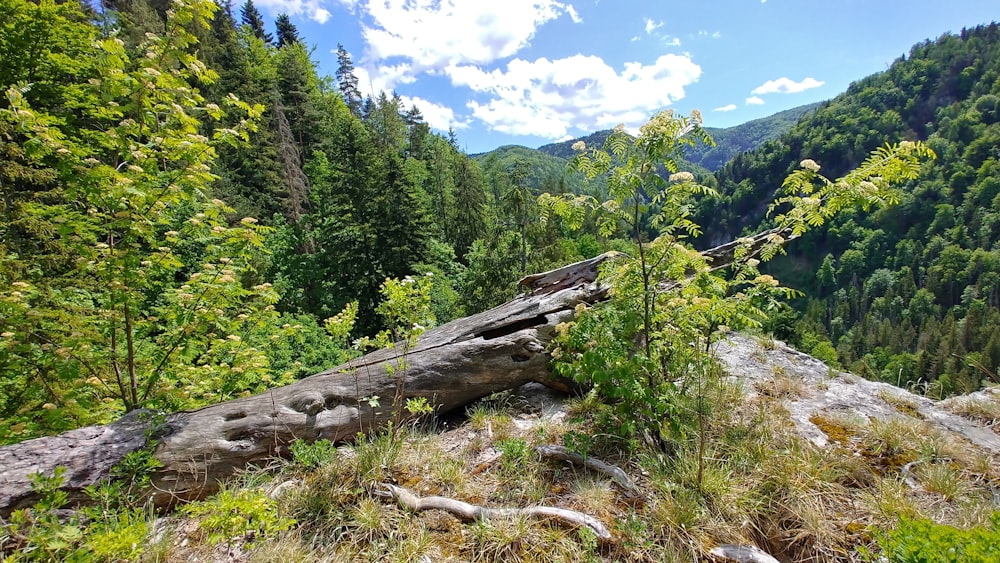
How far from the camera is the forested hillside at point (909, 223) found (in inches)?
3088

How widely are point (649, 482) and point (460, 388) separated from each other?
88.6 inches

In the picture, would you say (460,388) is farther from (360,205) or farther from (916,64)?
(916,64)

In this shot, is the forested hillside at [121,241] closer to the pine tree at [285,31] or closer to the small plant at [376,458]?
the small plant at [376,458]

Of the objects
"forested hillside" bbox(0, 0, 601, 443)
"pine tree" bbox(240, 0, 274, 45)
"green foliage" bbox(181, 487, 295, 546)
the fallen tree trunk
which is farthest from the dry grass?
"pine tree" bbox(240, 0, 274, 45)

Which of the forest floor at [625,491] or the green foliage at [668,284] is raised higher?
the green foliage at [668,284]

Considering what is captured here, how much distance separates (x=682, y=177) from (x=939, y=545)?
90.8 inches

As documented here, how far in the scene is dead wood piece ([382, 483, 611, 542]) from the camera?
2643 millimetres

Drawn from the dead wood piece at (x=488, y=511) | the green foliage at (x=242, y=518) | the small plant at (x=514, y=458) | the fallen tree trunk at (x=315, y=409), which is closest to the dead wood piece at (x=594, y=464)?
the small plant at (x=514, y=458)

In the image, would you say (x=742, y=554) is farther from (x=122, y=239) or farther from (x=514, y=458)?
(x=122, y=239)

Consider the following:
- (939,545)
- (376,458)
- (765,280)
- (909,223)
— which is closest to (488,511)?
(376,458)

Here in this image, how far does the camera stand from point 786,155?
12912cm

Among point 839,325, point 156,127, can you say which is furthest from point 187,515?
point 839,325

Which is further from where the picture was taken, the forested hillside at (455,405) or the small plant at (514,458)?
the small plant at (514,458)

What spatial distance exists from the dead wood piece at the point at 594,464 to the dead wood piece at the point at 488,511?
18.6 inches
